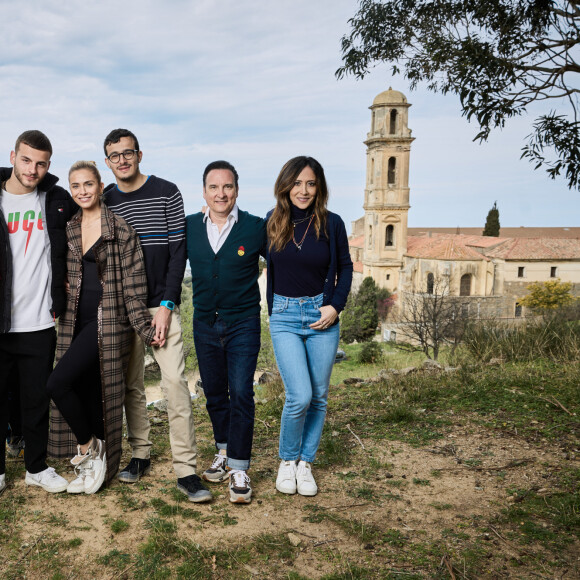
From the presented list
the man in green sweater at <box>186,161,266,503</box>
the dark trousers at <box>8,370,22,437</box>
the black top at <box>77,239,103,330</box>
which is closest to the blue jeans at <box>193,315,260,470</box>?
the man in green sweater at <box>186,161,266,503</box>

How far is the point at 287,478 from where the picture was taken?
342cm

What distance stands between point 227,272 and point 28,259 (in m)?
1.28

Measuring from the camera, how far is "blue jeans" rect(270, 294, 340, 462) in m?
3.26

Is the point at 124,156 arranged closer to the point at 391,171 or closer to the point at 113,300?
the point at 113,300

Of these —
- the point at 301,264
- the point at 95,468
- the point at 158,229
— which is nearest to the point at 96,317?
the point at 158,229

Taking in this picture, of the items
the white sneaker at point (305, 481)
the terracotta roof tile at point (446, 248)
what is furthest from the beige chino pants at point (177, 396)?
the terracotta roof tile at point (446, 248)

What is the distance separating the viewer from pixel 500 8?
21.3 feet

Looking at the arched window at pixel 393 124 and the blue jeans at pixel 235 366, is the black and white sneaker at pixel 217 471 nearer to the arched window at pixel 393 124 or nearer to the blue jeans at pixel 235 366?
the blue jeans at pixel 235 366

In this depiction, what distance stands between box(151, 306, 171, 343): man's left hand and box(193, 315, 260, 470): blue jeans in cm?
23

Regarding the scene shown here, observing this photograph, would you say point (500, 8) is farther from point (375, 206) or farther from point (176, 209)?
point (375, 206)

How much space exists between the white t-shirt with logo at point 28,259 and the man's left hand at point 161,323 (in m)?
0.75

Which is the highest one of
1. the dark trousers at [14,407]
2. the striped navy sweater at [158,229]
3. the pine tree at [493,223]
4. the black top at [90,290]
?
the pine tree at [493,223]

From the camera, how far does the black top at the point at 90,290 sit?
10.6ft

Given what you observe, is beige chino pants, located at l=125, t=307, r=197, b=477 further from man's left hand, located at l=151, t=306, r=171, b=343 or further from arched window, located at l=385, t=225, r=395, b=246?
arched window, located at l=385, t=225, r=395, b=246
